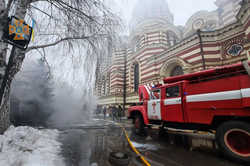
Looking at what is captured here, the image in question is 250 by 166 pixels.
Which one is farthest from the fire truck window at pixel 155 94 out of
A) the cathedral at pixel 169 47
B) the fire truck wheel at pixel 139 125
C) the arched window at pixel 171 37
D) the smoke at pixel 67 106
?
the arched window at pixel 171 37

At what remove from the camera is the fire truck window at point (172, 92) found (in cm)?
448

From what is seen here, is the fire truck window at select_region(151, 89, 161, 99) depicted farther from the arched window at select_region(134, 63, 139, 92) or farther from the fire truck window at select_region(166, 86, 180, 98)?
the arched window at select_region(134, 63, 139, 92)

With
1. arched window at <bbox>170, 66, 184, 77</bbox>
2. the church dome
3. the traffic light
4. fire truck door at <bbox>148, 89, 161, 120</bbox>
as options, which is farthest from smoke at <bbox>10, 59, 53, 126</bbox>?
the church dome

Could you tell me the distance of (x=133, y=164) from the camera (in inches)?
113

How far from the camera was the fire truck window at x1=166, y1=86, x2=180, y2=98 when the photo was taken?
4.48 metres

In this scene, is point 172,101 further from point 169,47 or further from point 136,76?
point 136,76

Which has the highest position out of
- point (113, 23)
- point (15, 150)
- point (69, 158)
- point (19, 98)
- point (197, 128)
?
point (113, 23)

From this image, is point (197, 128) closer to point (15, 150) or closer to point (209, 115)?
point (209, 115)

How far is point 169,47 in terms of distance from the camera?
42.5ft

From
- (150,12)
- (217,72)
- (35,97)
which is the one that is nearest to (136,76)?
(150,12)

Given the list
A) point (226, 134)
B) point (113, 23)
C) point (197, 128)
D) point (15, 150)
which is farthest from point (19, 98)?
point (226, 134)

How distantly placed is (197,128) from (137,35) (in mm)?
18673

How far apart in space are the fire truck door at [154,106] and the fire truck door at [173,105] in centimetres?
32

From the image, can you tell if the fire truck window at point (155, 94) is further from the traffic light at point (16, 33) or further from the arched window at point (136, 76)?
the arched window at point (136, 76)
